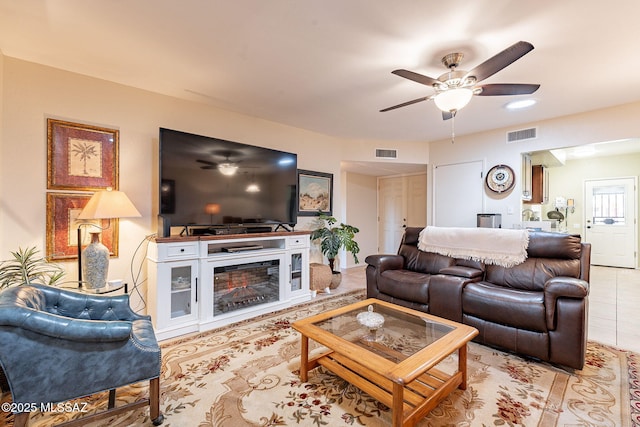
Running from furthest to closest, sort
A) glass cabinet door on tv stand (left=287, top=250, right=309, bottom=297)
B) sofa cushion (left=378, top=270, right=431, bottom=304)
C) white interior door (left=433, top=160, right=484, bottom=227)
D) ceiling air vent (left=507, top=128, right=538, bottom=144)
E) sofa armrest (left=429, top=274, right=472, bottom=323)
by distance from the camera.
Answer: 1. white interior door (left=433, top=160, right=484, bottom=227)
2. ceiling air vent (left=507, top=128, right=538, bottom=144)
3. glass cabinet door on tv stand (left=287, top=250, right=309, bottom=297)
4. sofa cushion (left=378, top=270, right=431, bottom=304)
5. sofa armrest (left=429, top=274, right=472, bottom=323)

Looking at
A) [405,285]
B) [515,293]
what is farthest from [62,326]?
[515,293]

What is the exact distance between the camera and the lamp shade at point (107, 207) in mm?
2301

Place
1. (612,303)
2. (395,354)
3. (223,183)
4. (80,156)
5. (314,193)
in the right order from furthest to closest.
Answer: (314,193)
(612,303)
(223,183)
(80,156)
(395,354)

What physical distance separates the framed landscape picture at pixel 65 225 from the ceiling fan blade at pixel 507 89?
3.44 meters

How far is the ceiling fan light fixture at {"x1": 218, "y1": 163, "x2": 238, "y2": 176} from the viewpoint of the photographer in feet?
10.3

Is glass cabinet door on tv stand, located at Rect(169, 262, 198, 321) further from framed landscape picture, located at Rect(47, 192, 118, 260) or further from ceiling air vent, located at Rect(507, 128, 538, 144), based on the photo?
ceiling air vent, located at Rect(507, 128, 538, 144)

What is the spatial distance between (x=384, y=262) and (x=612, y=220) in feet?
→ 20.2

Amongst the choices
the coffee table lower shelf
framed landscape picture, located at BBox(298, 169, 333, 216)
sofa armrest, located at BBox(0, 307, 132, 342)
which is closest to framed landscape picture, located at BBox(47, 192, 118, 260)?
sofa armrest, located at BBox(0, 307, 132, 342)

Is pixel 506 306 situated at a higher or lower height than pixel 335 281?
higher

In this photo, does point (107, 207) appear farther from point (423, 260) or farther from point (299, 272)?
point (423, 260)

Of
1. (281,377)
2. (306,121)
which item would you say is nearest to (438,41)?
(306,121)

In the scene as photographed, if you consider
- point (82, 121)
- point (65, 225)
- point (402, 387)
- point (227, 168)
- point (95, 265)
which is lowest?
point (402, 387)

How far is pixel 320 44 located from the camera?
2.12m

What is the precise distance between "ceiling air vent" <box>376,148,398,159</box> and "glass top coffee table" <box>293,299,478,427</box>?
3.36m
